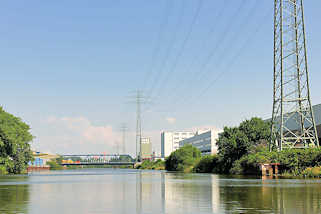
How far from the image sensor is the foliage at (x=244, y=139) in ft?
245

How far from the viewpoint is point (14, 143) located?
281 feet

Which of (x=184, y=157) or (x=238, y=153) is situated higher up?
(x=238, y=153)

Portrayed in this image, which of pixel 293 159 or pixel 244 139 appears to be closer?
pixel 293 159

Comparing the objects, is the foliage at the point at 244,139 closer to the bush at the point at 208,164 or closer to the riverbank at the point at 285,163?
the riverbank at the point at 285,163

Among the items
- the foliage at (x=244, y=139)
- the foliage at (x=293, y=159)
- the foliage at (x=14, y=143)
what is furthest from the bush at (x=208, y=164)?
the foliage at (x=14, y=143)

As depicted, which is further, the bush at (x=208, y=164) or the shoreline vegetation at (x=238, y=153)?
the bush at (x=208, y=164)

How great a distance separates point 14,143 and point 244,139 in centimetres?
4360

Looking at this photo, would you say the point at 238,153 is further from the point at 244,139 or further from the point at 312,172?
the point at 312,172

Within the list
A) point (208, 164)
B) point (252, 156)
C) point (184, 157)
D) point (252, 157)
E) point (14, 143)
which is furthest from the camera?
point (184, 157)

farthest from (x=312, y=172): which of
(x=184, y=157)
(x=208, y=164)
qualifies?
(x=184, y=157)

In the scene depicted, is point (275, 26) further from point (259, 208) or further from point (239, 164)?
point (259, 208)

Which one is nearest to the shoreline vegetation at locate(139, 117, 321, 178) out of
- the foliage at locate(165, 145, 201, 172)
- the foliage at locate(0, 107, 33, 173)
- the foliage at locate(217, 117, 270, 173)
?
the foliage at locate(217, 117, 270, 173)

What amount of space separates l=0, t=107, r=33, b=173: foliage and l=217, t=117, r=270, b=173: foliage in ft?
132

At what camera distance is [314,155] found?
5356cm
